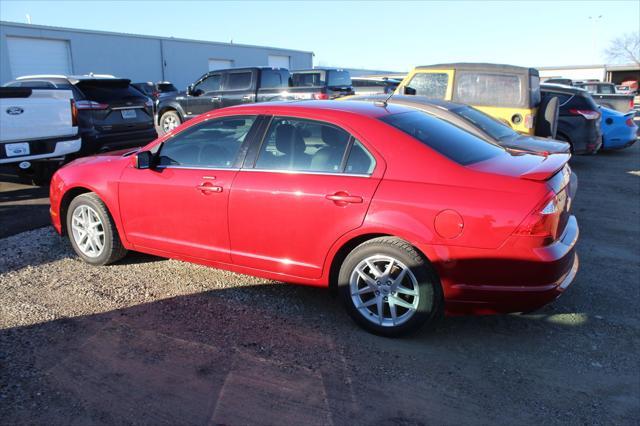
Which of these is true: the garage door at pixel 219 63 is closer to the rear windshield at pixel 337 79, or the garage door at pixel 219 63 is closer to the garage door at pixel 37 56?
the garage door at pixel 37 56

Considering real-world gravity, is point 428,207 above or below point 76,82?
below

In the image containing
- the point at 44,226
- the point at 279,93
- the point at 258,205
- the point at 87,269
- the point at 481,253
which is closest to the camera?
the point at 481,253

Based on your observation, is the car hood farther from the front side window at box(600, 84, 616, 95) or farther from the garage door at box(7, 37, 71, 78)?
the garage door at box(7, 37, 71, 78)

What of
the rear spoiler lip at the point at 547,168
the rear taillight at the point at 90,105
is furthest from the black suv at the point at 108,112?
the rear spoiler lip at the point at 547,168

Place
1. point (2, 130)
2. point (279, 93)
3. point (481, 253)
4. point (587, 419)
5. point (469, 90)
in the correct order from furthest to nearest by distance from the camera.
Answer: point (279, 93) < point (469, 90) < point (2, 130) < point (481, 253) < point (587, 419)

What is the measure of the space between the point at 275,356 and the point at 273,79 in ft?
39.1

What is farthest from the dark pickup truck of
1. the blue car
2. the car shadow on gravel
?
the car shadow on gravel

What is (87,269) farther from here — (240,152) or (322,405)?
Result: (322,405)

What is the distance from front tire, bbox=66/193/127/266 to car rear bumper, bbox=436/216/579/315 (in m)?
3.09

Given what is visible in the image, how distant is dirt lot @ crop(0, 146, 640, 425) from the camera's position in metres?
2.89

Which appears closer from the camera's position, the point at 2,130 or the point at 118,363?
the point at 118,363

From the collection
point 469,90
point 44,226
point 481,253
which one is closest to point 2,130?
point 44,226

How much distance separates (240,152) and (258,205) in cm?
52

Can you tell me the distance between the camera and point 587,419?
2842 millimetres
